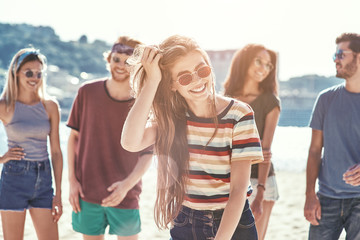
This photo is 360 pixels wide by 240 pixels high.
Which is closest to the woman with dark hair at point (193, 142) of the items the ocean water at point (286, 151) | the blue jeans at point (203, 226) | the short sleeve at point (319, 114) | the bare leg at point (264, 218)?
the blue jeans at point (203, 226)

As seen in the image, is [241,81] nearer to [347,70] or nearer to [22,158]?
[347,70]

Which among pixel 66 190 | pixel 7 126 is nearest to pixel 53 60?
pixel 66 190

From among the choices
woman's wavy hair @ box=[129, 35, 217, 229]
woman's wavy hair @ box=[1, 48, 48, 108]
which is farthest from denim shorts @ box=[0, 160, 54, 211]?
woman's wavy hair @ box=[129, 35, 217, 229]

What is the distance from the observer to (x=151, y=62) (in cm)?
179

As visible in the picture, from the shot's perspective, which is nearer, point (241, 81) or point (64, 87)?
point (241, 81)

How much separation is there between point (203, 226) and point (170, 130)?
1.56 ft

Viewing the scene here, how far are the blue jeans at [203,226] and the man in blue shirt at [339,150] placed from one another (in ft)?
4.32

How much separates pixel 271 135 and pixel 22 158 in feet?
6.99

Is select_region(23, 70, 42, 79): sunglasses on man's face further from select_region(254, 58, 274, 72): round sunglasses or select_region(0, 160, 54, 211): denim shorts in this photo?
select_region(254, 58, 274, 72): round sunglasses

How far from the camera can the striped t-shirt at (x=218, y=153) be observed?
1.76m

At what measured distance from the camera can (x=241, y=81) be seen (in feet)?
11.4

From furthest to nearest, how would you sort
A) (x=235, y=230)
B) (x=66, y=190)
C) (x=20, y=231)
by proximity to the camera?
(x=66, y=190), (x=20, y=231), (x=235, y=230)

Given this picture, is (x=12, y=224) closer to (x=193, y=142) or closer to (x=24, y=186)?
(x=24, y=186)

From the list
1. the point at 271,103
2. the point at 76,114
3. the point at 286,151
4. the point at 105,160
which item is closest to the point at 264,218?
the point at 271,103
